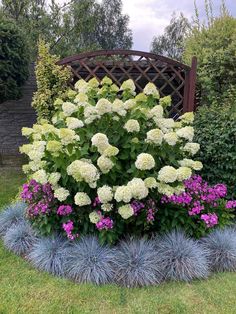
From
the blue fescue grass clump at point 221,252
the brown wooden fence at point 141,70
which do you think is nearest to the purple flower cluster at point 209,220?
the blue fescue grass clump at point 221,252

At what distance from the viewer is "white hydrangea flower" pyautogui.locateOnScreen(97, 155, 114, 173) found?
2.54 metres

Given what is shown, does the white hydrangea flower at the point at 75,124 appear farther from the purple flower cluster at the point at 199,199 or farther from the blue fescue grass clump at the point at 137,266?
the blue fescue grass clump at the point at 137,266

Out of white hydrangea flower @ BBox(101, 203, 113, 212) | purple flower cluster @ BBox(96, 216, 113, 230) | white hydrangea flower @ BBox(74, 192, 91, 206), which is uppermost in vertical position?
white hydrangea flower @ BBox(74, 192, 91, 206)

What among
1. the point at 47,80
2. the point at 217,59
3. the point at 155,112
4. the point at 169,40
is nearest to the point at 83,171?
the point at 155,112

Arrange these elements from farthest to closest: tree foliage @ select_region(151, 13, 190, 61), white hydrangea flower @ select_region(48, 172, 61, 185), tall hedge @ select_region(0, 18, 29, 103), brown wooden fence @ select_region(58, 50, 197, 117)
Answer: tree foliage @ select_region(151, 13, 190, 61), tall hedge @ select_region(0, 18, 29, 103), brown wooden fence @ select_region(58, 50, 197, 117), white hydrangea flower @ select_region(48, 172, 61, 185)

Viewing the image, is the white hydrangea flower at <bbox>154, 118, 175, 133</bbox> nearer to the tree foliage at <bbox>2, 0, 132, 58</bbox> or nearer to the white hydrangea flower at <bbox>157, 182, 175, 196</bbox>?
the white hydrangea flower at <bbox>157, 182, 175, 196</bbox>

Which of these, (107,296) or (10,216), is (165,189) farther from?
(10,216)

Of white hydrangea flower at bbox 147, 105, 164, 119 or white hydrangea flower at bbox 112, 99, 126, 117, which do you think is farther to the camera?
white hydrangea flower at bbox 147, 105, 164, 119

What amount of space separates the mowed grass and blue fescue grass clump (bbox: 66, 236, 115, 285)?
7 centimetres

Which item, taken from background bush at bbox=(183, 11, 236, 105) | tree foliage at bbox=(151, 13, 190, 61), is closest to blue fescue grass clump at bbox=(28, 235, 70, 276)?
background bush at bbox=(183, 11, 236, 105)

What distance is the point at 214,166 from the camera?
12.1 feet

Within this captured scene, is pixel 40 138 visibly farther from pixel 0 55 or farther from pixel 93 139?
pixel 0 55

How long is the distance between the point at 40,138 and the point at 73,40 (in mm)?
8942

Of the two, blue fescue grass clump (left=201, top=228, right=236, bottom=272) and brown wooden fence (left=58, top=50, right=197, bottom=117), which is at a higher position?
brown wooden fence (left=58, top=50, right=197, bottom=117)
